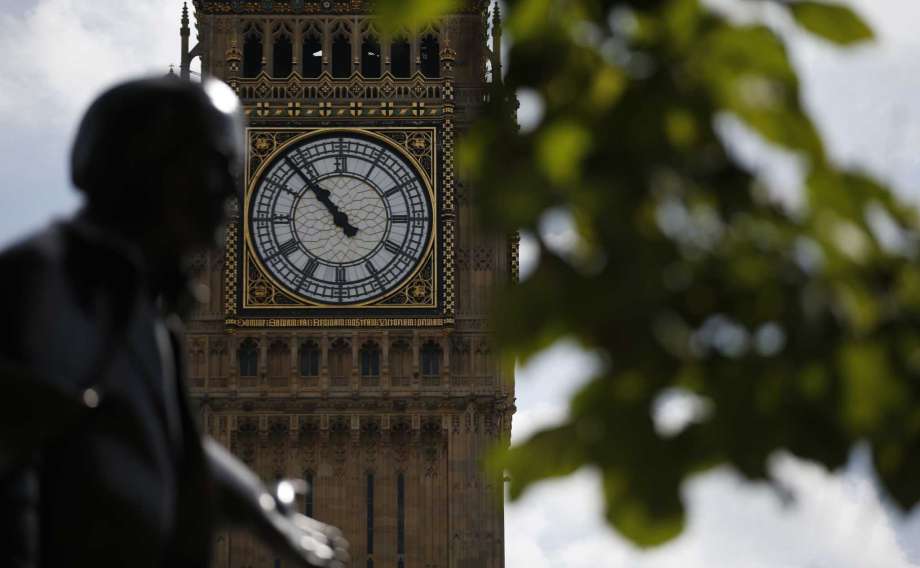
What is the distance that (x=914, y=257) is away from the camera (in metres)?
2.77

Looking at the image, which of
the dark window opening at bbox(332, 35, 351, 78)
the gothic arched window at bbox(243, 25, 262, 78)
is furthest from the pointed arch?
the dark window opening at bbox(332, 35, 351, 78)

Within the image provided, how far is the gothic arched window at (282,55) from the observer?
42.2 meters

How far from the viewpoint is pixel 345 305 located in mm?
40906

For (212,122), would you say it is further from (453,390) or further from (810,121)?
(453,390)

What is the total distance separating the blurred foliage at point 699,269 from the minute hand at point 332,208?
38239mm

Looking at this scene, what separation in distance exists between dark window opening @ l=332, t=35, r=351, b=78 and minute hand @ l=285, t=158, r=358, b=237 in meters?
2.47

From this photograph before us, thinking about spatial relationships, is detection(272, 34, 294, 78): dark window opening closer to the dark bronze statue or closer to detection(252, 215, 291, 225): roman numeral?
detection(252, 215, 291, 225): roman numeral

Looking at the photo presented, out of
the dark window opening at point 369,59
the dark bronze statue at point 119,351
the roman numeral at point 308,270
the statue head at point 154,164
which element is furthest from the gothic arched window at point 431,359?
the statue head at point 154,164

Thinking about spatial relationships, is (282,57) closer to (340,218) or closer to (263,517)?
(340,218)

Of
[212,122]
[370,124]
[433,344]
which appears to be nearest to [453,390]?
[433,344]

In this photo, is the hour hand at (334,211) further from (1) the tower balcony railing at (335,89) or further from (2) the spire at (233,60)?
(2) the spire at (233,60)

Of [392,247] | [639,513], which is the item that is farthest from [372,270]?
[639,513]

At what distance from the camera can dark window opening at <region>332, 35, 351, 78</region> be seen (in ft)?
139

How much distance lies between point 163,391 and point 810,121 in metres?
1.35
